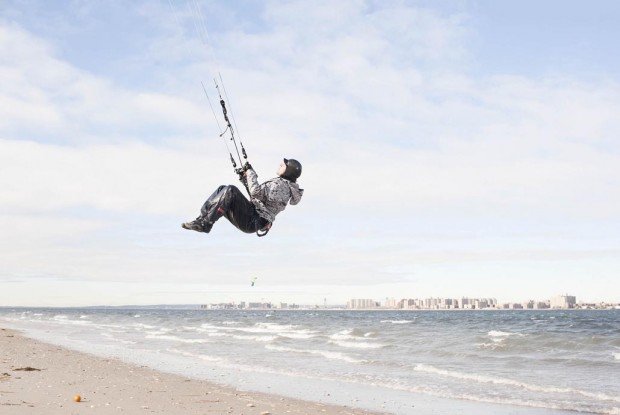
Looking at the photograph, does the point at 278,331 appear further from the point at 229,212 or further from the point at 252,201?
the point at 229,212

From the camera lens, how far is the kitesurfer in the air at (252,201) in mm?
7117

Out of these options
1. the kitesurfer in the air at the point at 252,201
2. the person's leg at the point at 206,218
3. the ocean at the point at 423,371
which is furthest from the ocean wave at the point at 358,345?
the person's leg at the point at 206,218

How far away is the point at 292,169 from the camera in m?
7.30

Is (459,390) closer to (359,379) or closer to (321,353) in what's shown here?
(359,379)

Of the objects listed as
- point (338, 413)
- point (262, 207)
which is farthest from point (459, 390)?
point (262, 207)

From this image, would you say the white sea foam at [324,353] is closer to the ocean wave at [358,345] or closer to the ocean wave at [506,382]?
the ocean wave at [506,382]

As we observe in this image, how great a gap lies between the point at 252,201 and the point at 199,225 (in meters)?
0.72

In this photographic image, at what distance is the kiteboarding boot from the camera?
706 cm

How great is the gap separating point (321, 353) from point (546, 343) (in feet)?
41.2

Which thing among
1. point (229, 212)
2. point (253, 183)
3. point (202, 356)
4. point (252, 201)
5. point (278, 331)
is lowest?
point (202, 356)

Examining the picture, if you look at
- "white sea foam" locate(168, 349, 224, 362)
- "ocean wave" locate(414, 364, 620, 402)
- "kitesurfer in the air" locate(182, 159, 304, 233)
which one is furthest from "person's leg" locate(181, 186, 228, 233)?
"white sea foam" locate(168, 349, 224, 362)

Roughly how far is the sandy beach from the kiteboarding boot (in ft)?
12.1

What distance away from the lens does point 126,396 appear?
11281mm

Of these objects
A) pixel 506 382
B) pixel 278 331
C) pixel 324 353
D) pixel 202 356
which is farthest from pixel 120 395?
pixel 278 331
